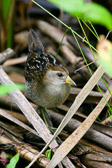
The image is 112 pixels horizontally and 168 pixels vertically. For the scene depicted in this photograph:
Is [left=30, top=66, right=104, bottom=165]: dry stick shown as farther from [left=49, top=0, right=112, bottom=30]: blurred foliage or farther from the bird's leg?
[left=49, top=0, right=112, bottom=30]: blurred foliage

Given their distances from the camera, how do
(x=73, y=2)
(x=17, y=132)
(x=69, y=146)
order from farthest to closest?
1. (x=17, y=132)
2. (x=69, y=146)
3. (x=73, y=2)

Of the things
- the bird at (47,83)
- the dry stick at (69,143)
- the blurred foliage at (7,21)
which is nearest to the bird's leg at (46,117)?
the bird at (47,83)

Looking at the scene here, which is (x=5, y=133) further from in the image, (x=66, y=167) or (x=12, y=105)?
(x=66, y=167)

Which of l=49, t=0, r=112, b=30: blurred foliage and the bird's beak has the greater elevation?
l=49, t=0, r=112, b=30: blurred foliage

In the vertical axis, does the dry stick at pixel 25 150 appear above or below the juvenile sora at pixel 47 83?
below

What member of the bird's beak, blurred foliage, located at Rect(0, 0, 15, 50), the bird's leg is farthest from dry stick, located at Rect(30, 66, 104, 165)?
blurred foliage, located at Rect(0, 0, 15, 50)

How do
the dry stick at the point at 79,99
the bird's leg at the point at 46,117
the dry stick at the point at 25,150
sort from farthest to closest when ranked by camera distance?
the bird's leg at the point at 46,117
the dry stick at the point at 25,150
the dry stick at the point at 79,99

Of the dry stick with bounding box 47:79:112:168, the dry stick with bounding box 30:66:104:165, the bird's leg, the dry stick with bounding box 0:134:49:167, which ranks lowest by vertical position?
the bird's leg

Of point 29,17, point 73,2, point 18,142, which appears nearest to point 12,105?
point 18,142

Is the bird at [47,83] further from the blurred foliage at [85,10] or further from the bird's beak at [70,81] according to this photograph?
the blurred foliage at [85,10]
